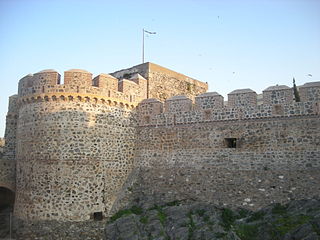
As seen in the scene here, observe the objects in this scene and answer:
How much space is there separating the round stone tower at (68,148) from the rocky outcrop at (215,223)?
172 centimetres

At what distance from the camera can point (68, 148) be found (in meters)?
12.6

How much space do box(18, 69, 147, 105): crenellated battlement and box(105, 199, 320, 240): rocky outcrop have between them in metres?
5.43

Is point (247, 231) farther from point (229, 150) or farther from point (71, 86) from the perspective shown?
point (71, 86)

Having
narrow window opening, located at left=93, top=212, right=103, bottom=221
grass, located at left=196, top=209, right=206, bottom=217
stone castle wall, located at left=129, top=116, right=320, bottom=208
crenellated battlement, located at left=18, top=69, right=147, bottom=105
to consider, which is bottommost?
narrow window opening, located at left=93, top=212, right=103, bottom=221

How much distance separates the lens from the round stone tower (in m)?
12.3

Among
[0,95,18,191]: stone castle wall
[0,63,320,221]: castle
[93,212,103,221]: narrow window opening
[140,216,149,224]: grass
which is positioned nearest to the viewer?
[0,63,320,221]: castle

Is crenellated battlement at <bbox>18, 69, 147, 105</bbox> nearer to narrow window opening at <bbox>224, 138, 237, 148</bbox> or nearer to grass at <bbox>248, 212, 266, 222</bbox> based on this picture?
narrow window opening at <bbox>224, 138, 237, 148</bbox>

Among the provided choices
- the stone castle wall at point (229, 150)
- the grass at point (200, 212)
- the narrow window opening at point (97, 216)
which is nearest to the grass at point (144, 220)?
the stone castle wall at point (229, 150)

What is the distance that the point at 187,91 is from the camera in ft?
61.0

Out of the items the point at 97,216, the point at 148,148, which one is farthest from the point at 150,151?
the point at 97,216

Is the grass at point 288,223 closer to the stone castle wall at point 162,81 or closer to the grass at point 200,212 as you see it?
the grass at point 200,212

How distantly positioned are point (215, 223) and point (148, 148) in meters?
5.10

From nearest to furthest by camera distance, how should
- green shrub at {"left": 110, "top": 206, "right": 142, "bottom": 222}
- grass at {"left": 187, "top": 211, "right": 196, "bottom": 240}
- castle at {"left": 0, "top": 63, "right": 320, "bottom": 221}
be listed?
1. grass at {"left": 187, "top": 211, "right": 196, "bottom": 240}
2. castle at {"left": 0, "top": 63, "right": 320, "bottom": 221}
3. green shrub at {"left": 110, "top": 206, "right": 142, "bottom": 222}

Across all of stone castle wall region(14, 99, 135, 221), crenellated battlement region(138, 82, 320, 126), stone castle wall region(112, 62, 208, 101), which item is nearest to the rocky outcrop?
stone castle wall region(14, 99, 135, 221)
